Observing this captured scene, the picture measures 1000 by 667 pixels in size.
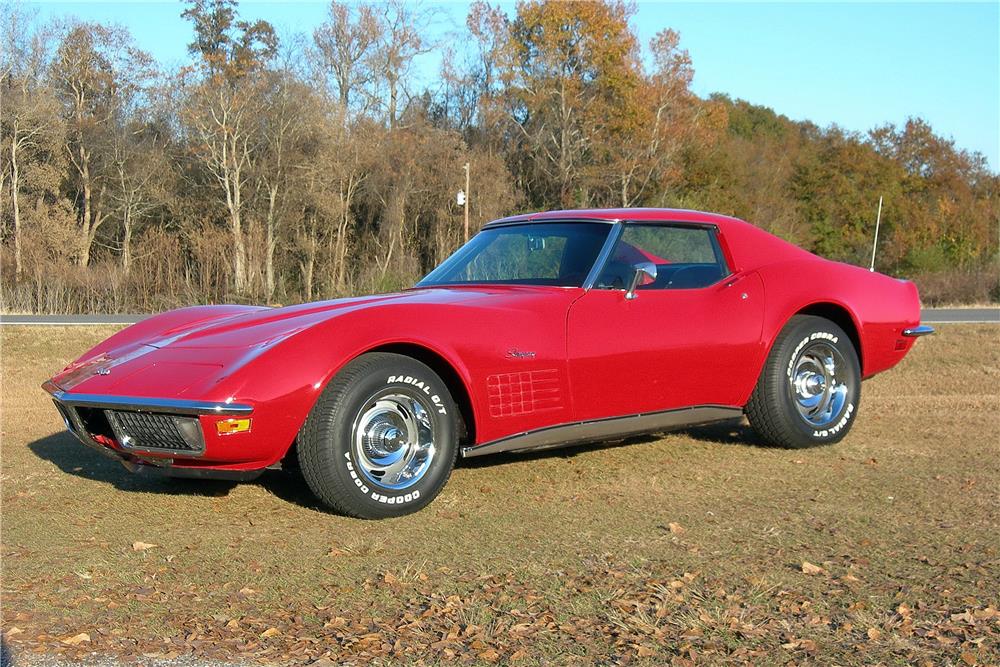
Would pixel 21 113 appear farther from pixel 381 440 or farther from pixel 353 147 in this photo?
A: pixel 381 440

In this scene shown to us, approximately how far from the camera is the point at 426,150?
45.9 m

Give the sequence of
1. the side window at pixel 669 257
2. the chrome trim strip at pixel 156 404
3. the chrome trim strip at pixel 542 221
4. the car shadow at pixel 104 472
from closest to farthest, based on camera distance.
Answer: the chrome trim strip at pixel 156 404
the car shadow at pixel 104 472
the side window at pixel 669 257
the chrome trim strip at pixel 542 221

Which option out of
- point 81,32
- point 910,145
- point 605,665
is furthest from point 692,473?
point 910,145

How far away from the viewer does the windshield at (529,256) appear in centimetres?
571

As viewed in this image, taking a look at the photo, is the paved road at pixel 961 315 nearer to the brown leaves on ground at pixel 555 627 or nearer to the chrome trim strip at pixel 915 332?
the chrome trim strip at pixel 915 332

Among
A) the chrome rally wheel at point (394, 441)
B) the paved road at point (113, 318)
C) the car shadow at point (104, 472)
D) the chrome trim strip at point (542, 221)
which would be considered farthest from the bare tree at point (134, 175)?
the chrome rally wheel at point (394, 441)

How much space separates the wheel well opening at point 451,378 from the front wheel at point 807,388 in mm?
2114

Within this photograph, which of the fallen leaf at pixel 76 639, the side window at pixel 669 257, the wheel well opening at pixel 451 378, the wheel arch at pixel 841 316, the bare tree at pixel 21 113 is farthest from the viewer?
the bare tree at pixel 21 113

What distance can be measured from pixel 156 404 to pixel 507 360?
1.68 metres

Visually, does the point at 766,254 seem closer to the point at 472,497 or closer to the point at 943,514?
the point at 943,514

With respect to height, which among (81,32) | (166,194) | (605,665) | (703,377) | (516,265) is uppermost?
(81,32)

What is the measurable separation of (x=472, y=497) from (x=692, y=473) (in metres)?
1.36

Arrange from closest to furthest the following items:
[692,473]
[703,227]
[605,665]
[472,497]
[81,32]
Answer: [605,665]
[472,497]
[692,473]
[703,227]
[81,32]

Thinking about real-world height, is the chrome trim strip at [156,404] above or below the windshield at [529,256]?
below
